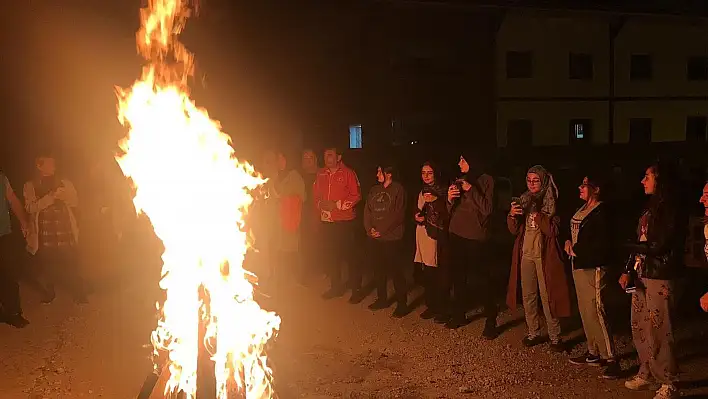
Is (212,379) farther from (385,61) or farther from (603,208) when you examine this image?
(385,61)

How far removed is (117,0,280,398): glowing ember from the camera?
541 centimetres

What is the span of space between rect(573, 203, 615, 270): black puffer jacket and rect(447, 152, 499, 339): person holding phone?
162 centimetres

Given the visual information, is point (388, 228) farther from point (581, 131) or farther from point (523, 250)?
point (581, 131)

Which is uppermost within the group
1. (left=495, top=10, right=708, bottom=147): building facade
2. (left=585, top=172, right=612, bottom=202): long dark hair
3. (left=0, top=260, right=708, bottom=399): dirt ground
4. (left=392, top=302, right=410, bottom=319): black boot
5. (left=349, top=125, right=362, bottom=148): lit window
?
(left=495, top=10, right=708, bottom=147): building facade

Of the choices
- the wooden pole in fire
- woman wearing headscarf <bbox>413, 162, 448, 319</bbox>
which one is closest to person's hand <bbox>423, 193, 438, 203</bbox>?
woman wearing headscarf <bbox>413, 162, 448, 319</bbox>

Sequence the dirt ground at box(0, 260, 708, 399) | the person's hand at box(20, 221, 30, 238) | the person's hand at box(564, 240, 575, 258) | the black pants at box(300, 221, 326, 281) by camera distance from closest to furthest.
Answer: the dirt ground at box(0, 260, 708, 399) < the person's hand at box(564, 240, 575, 258) < the person's hand at box(20, 221, 30, 238) < the black pants at box(300, 221, 326, 281)

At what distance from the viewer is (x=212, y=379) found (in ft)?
15.4

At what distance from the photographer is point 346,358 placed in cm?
721

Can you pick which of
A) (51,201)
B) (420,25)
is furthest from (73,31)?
(420,25)

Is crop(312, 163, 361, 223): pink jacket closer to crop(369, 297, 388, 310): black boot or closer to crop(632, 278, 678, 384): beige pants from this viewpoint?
crop(369, 297, 388, 310): black boot

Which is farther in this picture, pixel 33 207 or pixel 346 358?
pixel 33 207

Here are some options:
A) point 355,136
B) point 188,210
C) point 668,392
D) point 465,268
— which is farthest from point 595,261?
point 355,136

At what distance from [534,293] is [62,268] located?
6526 millimetres

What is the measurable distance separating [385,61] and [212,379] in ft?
60.6
